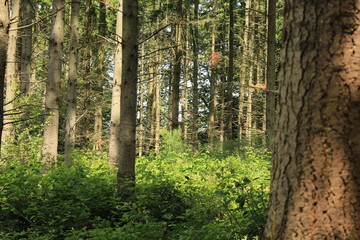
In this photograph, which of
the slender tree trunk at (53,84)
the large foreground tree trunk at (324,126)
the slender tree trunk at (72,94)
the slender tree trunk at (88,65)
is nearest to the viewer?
the large foreground tree trunk at (324,126)

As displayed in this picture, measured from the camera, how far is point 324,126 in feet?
7.93

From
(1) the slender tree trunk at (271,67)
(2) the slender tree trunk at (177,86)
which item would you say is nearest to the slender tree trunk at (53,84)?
(2) the slender tree trunk at (177,86)

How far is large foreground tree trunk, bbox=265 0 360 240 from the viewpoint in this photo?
2379 millimetres

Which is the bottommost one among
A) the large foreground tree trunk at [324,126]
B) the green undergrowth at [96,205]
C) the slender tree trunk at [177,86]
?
the green undergrowth at [96,205]

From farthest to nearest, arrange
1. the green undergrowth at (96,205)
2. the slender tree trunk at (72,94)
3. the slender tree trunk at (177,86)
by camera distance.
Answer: the slender tree trunk at (177,86)
the slender tree trunk at (72,94)
the green undergrowth at (96,205)

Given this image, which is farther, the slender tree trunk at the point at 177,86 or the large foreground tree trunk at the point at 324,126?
the slender tree trunk at the point at 177,86

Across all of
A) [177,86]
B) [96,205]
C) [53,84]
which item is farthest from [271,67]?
[96,205]

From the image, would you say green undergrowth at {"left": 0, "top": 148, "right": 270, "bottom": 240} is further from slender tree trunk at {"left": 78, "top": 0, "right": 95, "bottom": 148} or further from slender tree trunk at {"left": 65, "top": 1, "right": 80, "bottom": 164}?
slender tree trunk at {"left": 78, "top": 0, "right": 95, "bottom": 148}

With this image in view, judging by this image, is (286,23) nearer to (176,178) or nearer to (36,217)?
(36,217)

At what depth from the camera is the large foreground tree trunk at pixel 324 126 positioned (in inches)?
93.7

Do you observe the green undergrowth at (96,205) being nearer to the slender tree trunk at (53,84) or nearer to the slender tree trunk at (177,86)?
the slender tree trunk at (53,84)

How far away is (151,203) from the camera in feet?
20.1

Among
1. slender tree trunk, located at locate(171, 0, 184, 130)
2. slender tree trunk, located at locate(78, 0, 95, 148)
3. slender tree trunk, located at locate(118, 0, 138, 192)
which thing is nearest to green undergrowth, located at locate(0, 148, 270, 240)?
slender tree trunk, located at locate(118, 0, 138, 192)

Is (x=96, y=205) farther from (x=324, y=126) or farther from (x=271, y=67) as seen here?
(x=271, y=67)
